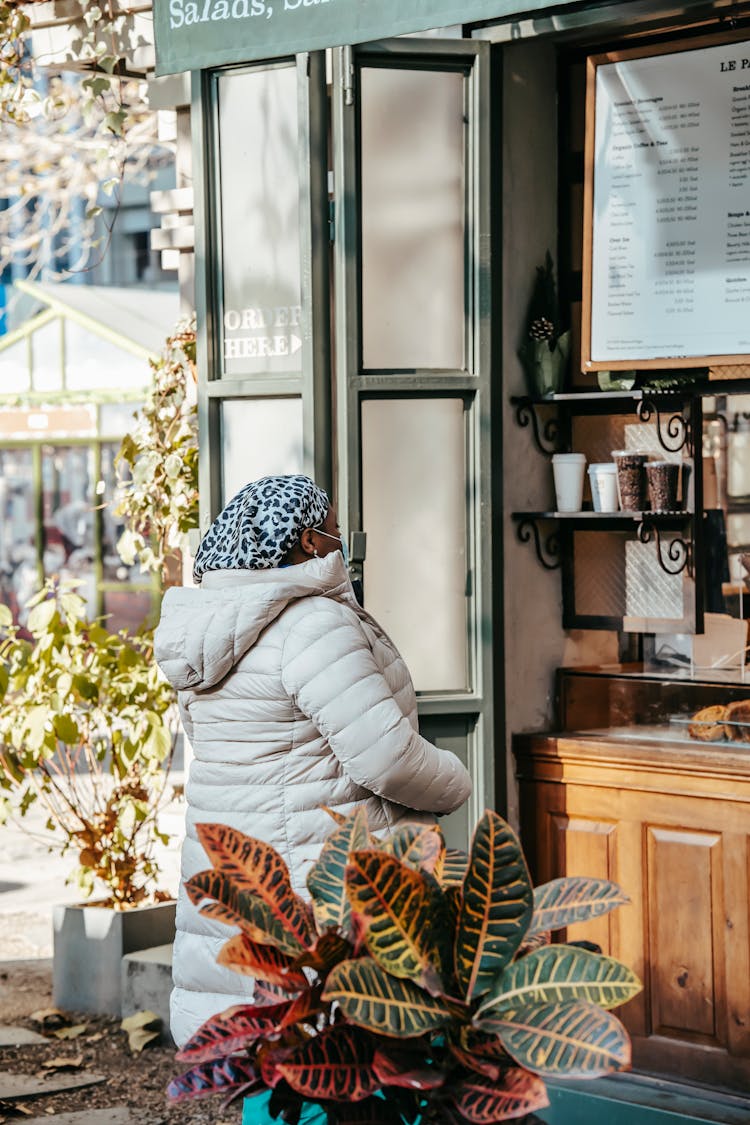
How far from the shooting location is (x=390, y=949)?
1737mm

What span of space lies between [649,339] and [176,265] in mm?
2453

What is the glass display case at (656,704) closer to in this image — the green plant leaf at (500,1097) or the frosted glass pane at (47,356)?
the green plant leaf at (500,1097)

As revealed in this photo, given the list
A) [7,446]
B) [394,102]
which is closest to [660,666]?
A: [394,102]

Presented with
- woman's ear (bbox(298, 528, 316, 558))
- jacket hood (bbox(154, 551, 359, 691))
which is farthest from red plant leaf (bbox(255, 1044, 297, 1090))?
woman's ear (bbox(298, 528, 316, 558))

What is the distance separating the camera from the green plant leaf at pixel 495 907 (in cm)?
175

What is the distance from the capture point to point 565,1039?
165 centimetres

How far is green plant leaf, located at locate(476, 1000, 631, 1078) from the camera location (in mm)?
1617

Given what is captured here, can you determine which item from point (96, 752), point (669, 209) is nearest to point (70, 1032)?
point (96, 752)

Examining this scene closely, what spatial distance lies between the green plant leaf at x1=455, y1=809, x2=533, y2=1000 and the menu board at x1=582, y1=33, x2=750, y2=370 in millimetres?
2847

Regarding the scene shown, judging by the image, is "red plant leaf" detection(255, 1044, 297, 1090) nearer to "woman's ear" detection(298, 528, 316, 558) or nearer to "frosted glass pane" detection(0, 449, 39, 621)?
"woman's ear" detection(298, 528, 316, 558)

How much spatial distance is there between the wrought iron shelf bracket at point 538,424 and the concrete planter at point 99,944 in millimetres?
2268

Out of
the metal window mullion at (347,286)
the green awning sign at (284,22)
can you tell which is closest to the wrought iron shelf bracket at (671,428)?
the metal window mullion at (347,286)

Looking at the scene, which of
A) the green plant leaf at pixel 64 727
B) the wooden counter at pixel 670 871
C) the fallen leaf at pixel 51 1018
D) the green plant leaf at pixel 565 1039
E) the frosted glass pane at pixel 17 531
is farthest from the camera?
the frosted glass pane at pixel 17 531

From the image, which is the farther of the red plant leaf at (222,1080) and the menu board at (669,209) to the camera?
the menu board at (669,209)
